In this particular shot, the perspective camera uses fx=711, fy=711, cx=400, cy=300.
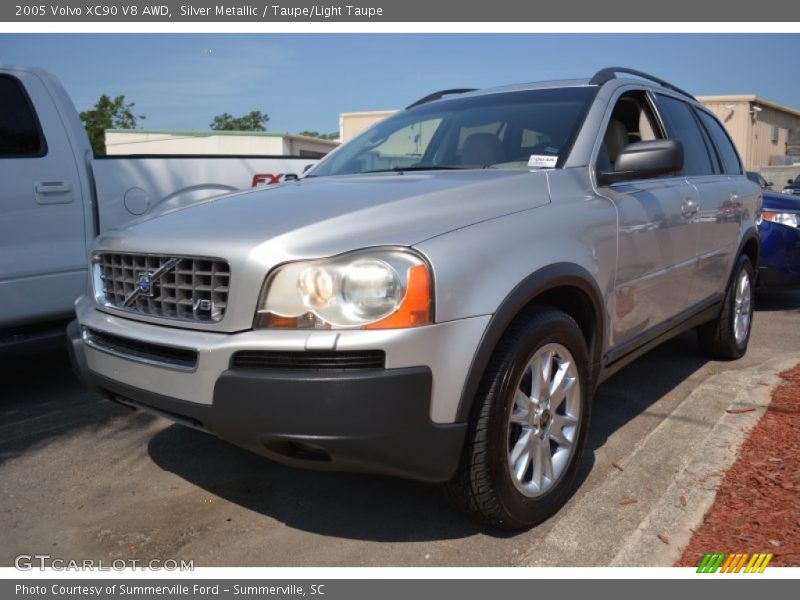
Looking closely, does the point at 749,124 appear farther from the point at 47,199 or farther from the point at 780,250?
the point at 47,199

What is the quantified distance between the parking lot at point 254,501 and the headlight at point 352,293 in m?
0.95

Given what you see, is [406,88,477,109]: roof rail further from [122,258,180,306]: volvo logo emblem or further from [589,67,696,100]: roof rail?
[122,258,180,306]: volvo logo emblem

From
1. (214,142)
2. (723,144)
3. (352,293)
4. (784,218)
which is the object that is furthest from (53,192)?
(214,142)

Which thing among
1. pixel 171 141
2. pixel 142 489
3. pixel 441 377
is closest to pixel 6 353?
pixel 142 489

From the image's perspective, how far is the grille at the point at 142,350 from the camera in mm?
2463

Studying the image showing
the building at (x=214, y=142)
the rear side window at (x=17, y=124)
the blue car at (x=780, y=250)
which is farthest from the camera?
the building at (x=214, y=142)

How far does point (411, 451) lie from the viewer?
228 cm

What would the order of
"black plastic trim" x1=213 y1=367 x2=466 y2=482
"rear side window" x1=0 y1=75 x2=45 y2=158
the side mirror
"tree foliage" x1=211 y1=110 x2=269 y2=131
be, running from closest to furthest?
"black plastic trim" x1=213 y1=367 x2=466 y2=482, the side mirror, "rear side window" x1=0 y1=75 x2=45 y2=158, "tree foliage" x1=211 y1=110 x2=269 y2=131

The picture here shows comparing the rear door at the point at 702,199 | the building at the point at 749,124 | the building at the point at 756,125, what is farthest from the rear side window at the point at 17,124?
the building at the point at 756,125

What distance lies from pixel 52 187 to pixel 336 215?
270cm

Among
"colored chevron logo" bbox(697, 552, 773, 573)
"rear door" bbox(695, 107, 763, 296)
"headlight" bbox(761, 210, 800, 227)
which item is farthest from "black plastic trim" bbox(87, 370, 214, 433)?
"headlight" bbox(761, 210, 800, 227)

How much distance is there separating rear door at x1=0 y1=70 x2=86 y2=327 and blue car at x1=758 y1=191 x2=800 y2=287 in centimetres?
610

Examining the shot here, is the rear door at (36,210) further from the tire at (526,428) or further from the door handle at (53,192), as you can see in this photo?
the tire at (526,428)

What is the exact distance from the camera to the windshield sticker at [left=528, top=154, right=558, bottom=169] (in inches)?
126
